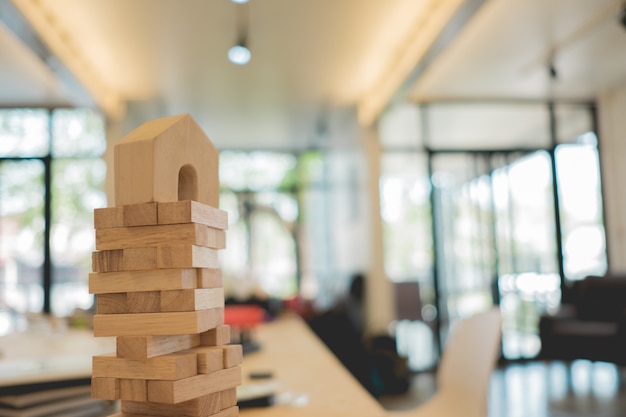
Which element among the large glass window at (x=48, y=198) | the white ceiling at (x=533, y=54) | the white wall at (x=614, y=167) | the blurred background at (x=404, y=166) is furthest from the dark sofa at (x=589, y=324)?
the large glass window at (x=48, y=198)

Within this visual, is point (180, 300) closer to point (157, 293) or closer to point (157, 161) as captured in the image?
point (157, 293)

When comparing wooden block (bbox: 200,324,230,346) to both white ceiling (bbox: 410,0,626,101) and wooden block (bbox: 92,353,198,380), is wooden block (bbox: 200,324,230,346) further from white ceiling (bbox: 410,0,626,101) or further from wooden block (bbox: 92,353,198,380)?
white ceiling (bbox: 410,0,626,101)

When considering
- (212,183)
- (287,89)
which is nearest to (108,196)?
(287,89)

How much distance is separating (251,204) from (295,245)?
103cm

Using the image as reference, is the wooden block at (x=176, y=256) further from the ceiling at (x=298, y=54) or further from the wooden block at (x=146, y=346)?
the ceiling at (x=298, y=54)

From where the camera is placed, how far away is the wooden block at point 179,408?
89cm

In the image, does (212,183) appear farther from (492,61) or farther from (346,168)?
(346,168)

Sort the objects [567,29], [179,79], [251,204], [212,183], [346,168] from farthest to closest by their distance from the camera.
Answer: [251,204]
[346,168]
[179,79]
[567,29]
[212,183]

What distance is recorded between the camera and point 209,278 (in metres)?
0.94

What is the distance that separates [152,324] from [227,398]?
0.18 metres

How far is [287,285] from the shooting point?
9.02 m

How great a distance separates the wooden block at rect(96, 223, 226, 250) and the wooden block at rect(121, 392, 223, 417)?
230 mm

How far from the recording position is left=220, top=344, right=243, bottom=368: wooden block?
948 millimetres

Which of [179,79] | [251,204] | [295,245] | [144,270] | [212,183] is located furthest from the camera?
[295,245]
